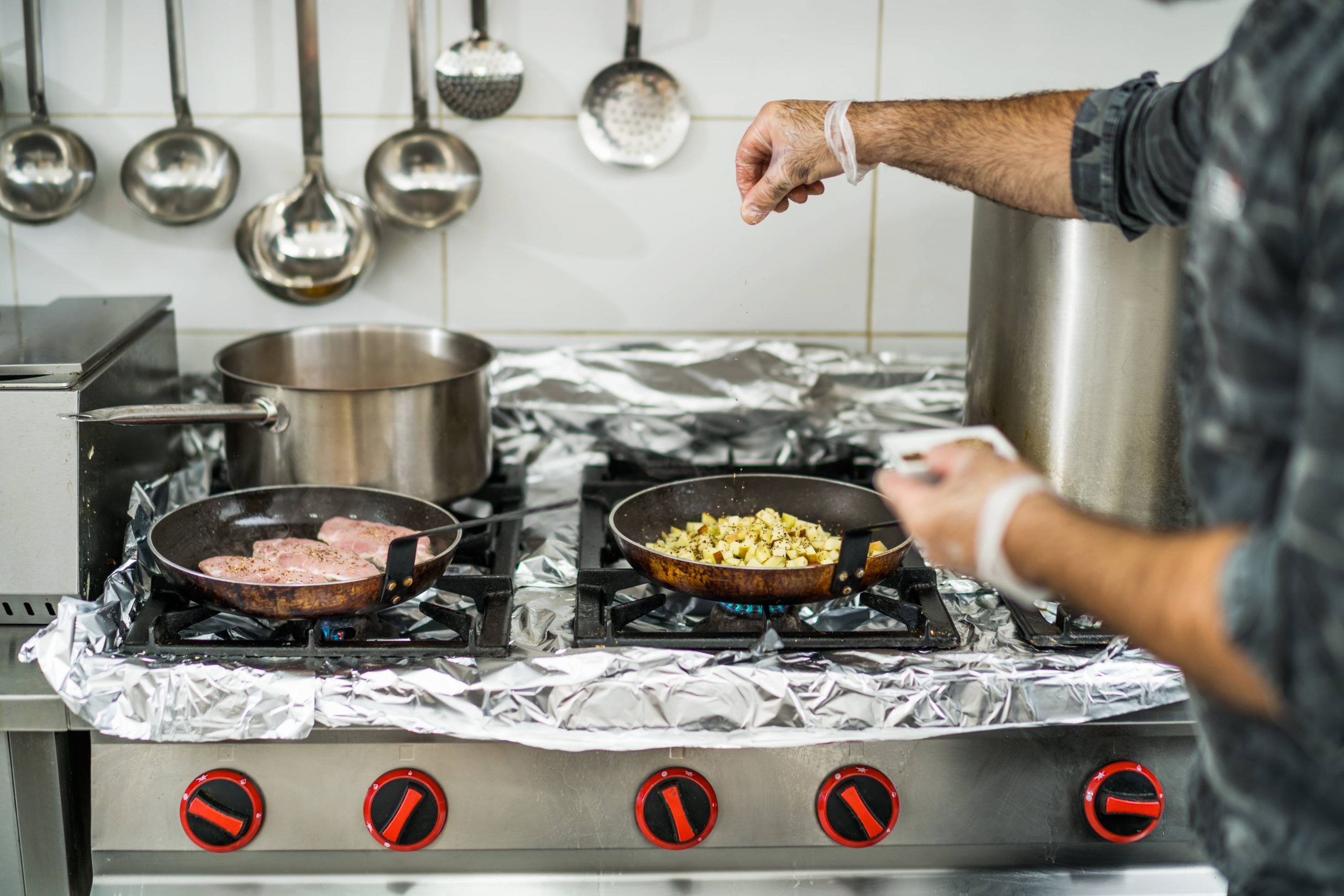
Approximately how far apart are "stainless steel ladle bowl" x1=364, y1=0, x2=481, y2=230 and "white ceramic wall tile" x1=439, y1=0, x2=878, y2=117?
0.34 feet

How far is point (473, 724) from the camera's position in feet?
3.17

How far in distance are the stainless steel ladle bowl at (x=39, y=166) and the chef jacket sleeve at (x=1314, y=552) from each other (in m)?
1.47

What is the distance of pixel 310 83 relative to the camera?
149 cm

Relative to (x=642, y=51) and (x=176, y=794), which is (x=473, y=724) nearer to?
(x=176, y=794)

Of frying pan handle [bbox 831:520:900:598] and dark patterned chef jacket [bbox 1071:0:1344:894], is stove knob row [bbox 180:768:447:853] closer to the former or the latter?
frying pan handle [bbox 831:520:900:598]

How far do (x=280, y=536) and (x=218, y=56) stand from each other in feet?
2.30

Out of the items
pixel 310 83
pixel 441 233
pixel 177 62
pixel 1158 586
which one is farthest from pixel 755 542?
pixel 177 62

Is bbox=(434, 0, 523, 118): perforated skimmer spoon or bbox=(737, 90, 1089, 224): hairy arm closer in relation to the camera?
bbox=(737, 90, 1089, 224): hairy arm

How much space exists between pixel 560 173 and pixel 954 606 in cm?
82

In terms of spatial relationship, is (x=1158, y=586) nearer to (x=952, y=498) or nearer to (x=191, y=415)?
(x=952, y=498)

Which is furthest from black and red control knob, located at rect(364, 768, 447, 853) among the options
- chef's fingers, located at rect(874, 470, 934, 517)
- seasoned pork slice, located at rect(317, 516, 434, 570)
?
chef's fingers, located at rect(874, 470, 934, 517)

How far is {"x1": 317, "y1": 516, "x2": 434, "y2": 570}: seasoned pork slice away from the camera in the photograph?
1154mm

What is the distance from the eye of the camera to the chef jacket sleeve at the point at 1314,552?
516 millimetres

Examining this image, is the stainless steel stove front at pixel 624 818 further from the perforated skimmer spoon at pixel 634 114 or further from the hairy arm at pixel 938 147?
the perforated skimmer spoon at pixel 634 114
